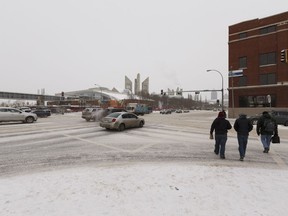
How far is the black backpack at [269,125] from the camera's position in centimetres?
935

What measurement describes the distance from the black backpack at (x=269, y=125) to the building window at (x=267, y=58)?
119 ft

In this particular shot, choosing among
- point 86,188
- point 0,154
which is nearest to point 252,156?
point 86,188

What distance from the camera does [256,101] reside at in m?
41.4

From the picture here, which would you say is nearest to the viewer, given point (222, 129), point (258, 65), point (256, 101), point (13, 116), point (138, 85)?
point (222, 129)

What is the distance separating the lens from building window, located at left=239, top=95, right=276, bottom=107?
3953cm

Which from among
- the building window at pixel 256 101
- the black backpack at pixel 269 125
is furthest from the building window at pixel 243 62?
the black backpack at pixel 269 125

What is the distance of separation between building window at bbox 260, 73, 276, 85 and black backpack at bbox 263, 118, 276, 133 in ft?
116

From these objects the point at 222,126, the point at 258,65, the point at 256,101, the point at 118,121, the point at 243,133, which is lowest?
the point at 118,121

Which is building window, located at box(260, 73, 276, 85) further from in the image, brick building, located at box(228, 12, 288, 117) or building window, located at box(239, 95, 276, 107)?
building window, located at box(239, 95, 276, 107)

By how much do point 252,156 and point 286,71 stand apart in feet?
117

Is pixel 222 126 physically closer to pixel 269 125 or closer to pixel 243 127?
pixel 243 127

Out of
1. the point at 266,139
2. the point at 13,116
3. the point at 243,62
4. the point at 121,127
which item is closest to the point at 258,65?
the point at 243,62

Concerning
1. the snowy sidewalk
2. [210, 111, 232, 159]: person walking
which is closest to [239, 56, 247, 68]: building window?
[210, 111, 232, 159]: person walking

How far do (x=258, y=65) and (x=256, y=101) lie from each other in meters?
6.66
